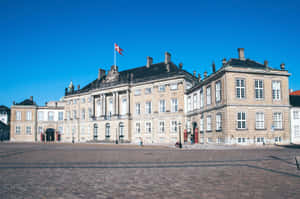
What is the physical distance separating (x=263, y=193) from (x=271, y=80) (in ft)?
97.6

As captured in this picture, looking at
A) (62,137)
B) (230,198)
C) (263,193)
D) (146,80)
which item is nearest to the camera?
(230,198)

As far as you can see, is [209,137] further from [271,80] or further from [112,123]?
[112,123]

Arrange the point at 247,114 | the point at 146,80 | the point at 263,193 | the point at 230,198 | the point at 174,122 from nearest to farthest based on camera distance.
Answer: the point at 230,198 < the point at 263,193 < the point at 247,114 < the point at 174,122 < the point at 146,80

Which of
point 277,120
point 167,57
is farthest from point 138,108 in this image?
point 277,120

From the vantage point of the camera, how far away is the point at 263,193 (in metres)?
7.22

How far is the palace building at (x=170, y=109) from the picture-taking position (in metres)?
32.8

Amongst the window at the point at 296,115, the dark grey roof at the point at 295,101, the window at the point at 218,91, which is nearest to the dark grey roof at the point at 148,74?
the window at the point at 218,91

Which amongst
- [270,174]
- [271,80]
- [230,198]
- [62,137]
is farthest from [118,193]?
[62,137]

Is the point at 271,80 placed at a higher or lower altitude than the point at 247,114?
higher

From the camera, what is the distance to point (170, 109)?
52031 millimetres

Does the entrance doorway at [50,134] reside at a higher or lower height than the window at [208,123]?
lower

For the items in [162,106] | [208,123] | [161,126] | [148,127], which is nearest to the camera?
[208,123]

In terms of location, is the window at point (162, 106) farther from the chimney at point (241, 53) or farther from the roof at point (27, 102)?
the roof at point (27, 102)

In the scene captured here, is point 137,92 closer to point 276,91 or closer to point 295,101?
point 276,91
